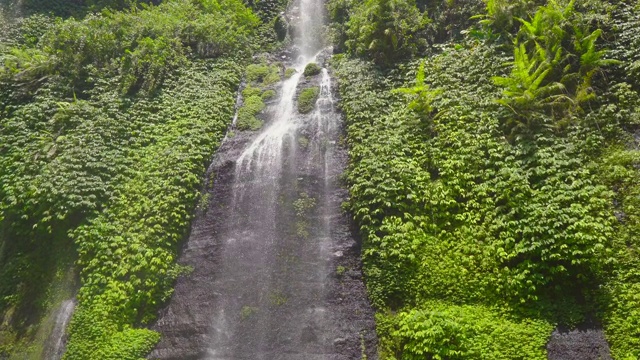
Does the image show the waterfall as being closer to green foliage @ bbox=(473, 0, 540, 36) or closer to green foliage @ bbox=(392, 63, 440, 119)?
green foliage @ bbox=(392, 63, 440, 119)

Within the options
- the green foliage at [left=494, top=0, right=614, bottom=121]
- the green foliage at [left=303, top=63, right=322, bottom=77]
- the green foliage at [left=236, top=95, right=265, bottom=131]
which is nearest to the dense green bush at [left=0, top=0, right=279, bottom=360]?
the green foliage at [left=236, top=95, right=265, bottom=131]

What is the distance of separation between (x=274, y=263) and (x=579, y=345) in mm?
6877

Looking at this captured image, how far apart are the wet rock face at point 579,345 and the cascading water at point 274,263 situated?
3.57 meters

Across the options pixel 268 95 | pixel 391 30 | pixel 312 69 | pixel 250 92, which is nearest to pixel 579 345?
pixel 391 30

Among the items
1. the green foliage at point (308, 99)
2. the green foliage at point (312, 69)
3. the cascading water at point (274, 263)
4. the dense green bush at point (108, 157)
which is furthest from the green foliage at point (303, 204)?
the green foliage at point (312, 69)

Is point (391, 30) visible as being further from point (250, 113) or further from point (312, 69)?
point (250, 113)

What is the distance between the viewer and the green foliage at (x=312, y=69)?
55.2 ft

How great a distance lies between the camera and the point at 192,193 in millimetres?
12188

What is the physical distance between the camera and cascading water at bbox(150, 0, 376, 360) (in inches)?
363

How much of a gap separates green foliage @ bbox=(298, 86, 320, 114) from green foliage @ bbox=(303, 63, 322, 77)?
4.15ft

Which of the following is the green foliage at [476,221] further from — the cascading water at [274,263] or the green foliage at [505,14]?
the green foliage at [505,14]

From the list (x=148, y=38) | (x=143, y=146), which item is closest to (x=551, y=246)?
(x=143, y=146)

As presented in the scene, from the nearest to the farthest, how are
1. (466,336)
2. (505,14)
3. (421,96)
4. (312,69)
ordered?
(466,336)
(421,96)
(505,14)
(312,69)

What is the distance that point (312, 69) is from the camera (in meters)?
16.9
